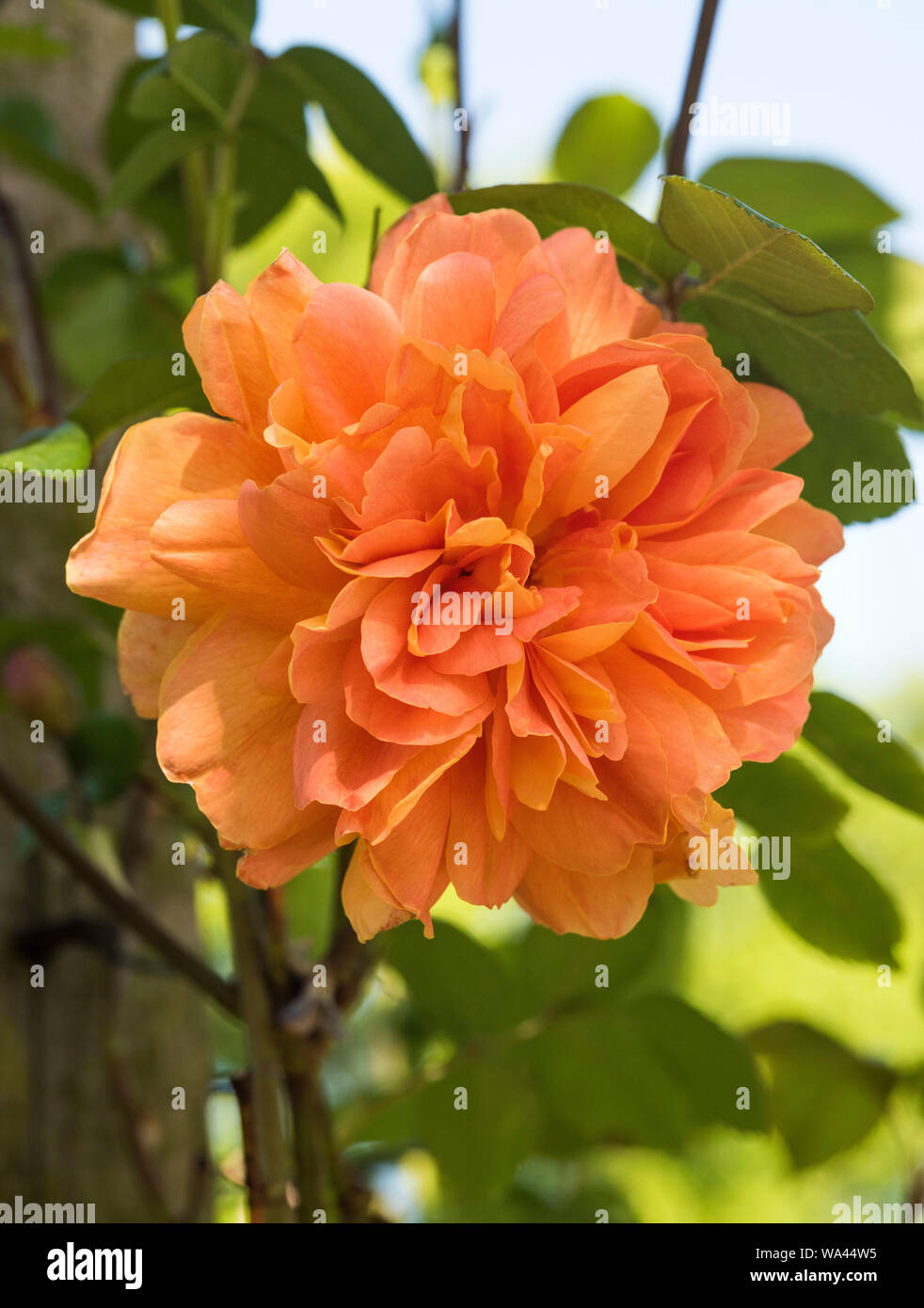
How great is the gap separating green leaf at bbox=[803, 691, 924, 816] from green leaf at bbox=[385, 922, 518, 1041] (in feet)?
0.75

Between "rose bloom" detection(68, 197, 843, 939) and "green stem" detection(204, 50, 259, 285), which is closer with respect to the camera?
"rose bloom" detection(68, 197, 843, 939)

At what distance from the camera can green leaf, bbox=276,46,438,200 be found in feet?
1.51

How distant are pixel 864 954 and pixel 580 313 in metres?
0.30

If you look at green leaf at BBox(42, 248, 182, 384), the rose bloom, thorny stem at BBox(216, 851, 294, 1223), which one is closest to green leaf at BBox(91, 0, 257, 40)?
green leaf at BBox(42, 248, 182, 384)

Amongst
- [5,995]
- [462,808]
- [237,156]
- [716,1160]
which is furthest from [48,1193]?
[716,1160]

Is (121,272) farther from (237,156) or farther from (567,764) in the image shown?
(567,764)

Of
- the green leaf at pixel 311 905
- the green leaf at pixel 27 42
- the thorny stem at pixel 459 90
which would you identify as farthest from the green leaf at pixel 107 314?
the green leaf at pixel 311 905

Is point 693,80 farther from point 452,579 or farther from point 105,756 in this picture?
point 105,756

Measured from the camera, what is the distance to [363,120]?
1.53ft

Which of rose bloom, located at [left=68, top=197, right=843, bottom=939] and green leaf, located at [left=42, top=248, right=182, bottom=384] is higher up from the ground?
green leaf, located at [left=42, top=248, right=182, bottom=384]

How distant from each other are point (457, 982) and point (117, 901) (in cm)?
19

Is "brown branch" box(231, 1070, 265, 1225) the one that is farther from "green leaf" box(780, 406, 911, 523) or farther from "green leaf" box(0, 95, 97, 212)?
"green leaf" box(0, 95, 97, 212)

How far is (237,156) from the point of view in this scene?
0.56 metres

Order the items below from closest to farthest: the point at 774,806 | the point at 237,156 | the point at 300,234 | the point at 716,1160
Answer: the point at 774,806 → the point at 237,156 → the point at 300,234 → the point at 716,1160
